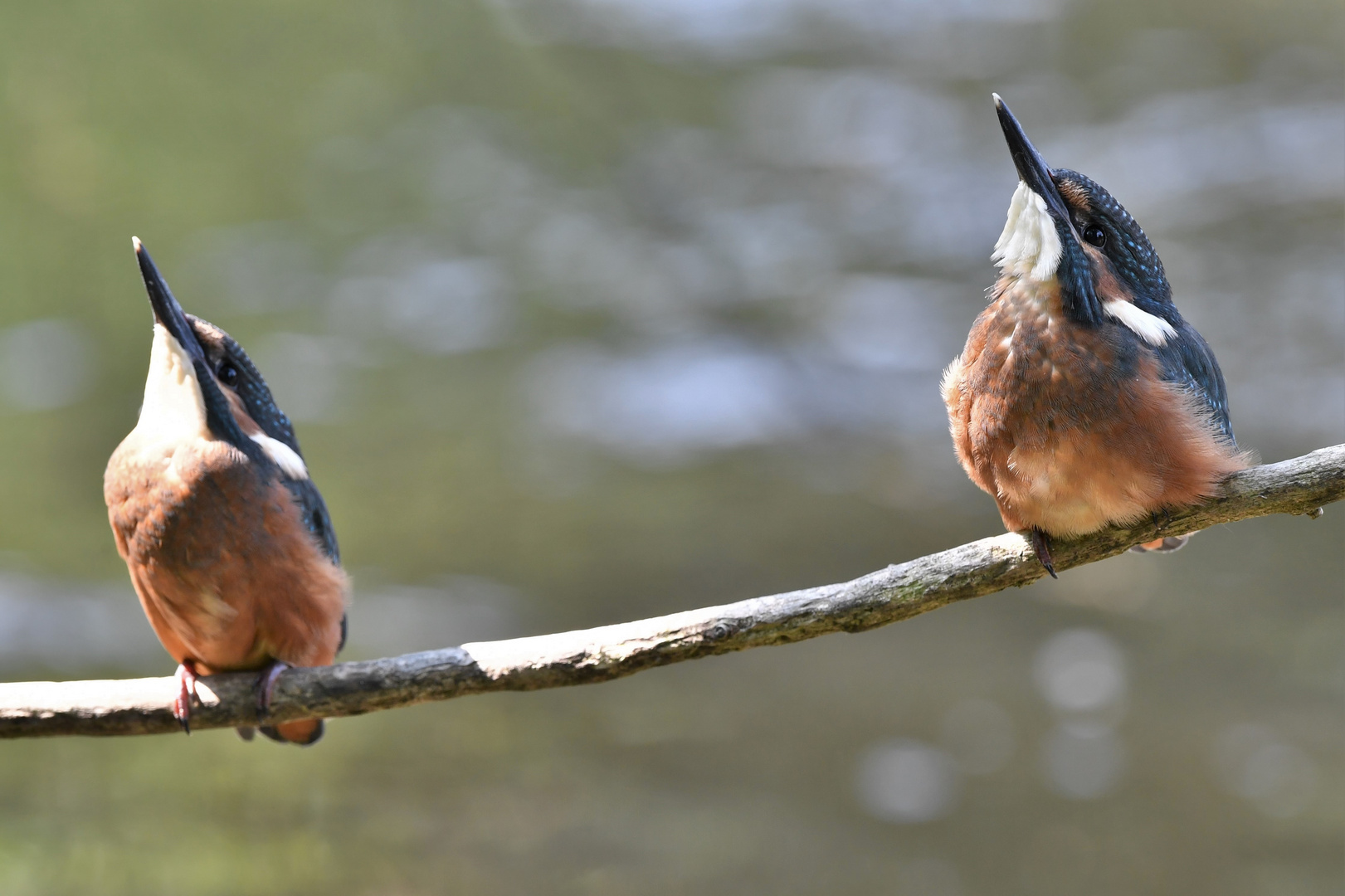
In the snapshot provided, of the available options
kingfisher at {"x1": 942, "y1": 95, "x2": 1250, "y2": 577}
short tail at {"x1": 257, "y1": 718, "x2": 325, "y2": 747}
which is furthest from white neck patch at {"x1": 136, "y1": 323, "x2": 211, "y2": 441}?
kingfisher at {"x1": 942, "y1": 95, "x2": 1250, "y2": 577}

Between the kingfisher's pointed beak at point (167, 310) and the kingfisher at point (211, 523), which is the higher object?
the kingfisher's pointed beak at point (167, 310)

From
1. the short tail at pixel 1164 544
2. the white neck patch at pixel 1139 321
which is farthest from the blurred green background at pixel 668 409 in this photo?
the white neck patch at pixel 1139 321

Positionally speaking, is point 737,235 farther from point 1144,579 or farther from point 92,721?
Result: point 92,721

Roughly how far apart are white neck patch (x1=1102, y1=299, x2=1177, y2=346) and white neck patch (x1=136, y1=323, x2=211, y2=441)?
2492mm

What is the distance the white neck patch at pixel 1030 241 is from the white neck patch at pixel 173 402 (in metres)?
2.26

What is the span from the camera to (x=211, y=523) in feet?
10.6

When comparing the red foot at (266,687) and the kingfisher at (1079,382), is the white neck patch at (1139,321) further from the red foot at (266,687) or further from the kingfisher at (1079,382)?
the red foot at (266,687)

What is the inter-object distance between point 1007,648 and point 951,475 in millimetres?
2014

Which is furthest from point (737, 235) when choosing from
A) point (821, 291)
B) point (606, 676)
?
point (606, 676)

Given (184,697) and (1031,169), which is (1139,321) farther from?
(184,697)

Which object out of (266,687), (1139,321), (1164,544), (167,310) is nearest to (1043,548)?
(1139,321)

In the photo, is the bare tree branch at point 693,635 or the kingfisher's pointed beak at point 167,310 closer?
the bare tree branch at point 693,635

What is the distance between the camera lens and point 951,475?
9.06 metres

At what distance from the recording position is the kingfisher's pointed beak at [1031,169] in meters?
2.95
